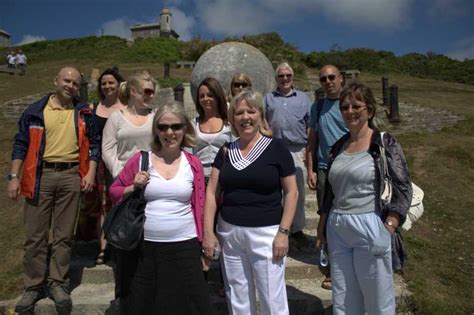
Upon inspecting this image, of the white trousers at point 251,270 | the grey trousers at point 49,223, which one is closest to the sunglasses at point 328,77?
the white trousers at point 251,270

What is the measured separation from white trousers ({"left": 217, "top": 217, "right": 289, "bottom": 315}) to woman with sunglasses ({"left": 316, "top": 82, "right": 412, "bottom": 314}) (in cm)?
43

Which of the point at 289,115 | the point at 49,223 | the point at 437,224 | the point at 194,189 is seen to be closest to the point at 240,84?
the point at 289,115

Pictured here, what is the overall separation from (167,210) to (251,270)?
2.38 feet

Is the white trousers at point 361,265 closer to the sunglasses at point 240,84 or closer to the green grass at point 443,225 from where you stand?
the green grass at point 443,225

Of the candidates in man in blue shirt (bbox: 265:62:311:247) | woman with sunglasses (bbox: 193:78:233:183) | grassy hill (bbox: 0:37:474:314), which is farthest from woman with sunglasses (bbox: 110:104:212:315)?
grassy hill (bbox: 0:37:474:314)

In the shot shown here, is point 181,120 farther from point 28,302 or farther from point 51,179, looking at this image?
point 28,302

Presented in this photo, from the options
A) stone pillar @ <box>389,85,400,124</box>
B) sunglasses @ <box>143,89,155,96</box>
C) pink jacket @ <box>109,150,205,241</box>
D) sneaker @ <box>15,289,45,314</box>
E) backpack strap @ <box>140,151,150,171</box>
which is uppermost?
stone pillar @ <box>389,85,400,124</box>

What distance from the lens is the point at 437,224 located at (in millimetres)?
5562

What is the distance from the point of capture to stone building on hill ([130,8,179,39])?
69.5 meters

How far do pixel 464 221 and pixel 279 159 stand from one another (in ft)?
14.3

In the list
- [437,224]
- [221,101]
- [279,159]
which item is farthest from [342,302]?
[437,224]

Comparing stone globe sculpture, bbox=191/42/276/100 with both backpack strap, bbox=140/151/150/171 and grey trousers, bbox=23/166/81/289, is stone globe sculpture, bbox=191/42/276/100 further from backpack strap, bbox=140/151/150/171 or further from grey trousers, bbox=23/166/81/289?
backpack strap, bbox=140/151/150/171

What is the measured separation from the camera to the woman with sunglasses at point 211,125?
336 centimetres

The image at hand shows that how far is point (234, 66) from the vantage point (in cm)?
820
